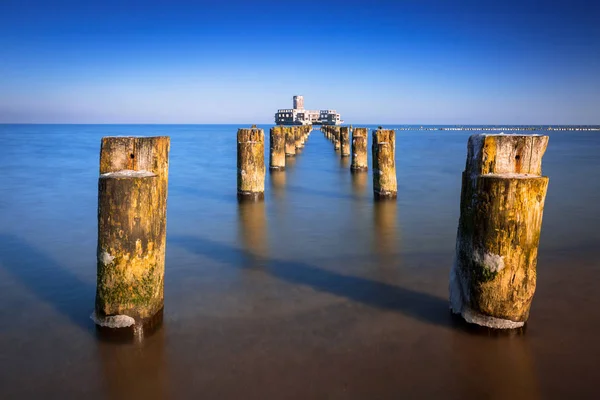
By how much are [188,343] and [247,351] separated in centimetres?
53

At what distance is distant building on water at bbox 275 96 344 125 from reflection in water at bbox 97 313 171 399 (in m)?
98.8

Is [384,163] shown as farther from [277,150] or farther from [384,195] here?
[277,150]

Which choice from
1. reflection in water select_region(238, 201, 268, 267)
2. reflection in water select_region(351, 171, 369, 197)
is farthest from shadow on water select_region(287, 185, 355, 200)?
reflection in water select_region(238, 201, 268, 267)

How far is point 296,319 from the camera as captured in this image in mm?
4305

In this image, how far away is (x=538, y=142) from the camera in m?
3.71

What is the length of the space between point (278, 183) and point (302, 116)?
95.8 metres

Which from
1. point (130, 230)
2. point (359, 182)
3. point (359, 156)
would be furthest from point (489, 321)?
point (359, 156)

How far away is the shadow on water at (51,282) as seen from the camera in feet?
14.6

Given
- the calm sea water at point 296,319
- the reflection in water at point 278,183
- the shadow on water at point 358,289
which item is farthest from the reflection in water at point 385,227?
the reflection in water at point 278,183

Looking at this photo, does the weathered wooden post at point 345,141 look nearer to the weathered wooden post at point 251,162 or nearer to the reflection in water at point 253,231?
the weathered wooden post at point 251,162

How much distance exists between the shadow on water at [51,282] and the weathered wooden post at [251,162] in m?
4.77

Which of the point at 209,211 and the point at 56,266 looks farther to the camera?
the point at 209,211

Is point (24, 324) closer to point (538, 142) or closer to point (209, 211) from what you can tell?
point (538, 142)

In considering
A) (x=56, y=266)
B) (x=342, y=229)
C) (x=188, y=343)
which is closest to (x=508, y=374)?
(x=188, y=343)
